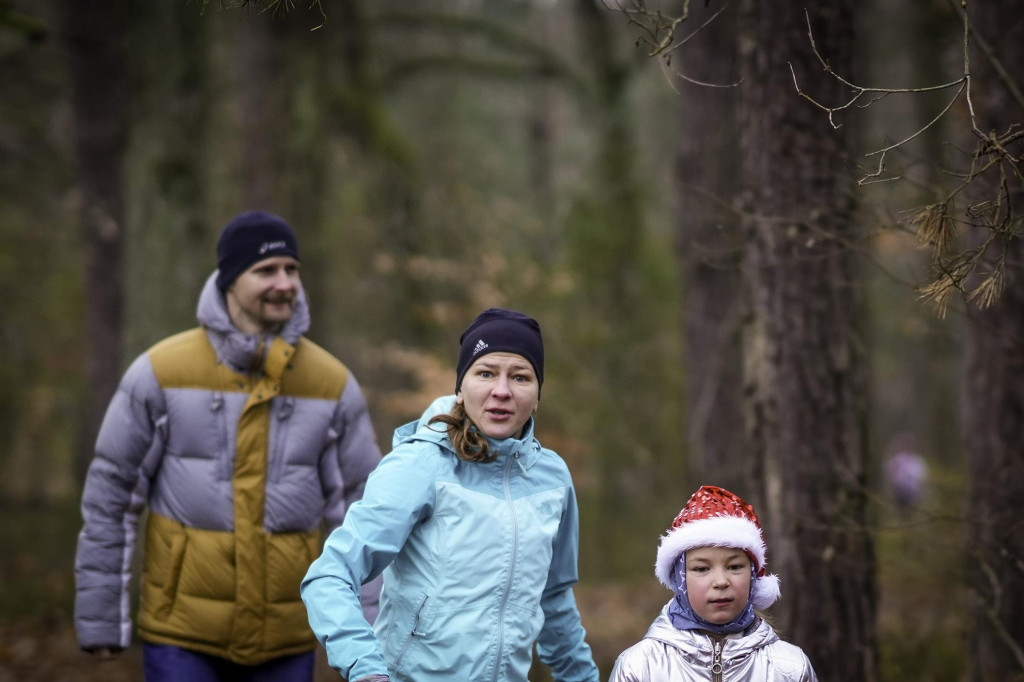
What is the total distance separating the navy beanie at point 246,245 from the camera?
415 cm

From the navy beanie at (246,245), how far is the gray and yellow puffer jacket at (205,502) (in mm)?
138

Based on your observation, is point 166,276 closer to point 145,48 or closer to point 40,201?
point 145,48

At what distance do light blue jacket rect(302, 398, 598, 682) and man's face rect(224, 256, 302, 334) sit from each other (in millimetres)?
1121

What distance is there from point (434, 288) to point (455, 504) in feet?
29.2

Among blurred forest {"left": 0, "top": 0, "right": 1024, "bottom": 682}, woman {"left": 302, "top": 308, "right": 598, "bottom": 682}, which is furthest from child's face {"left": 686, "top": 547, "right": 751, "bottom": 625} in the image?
blurred forest {"left": 0, "top": 0, "right": 1024, "bottom": 682}

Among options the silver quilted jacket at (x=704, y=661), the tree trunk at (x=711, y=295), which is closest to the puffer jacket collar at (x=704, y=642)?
the silver quilted jacket at (x=704, y=661)

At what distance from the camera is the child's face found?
3.01 m

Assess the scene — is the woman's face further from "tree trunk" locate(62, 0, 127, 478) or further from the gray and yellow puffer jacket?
"tree trunk" locate(62, 0, 127, 478)

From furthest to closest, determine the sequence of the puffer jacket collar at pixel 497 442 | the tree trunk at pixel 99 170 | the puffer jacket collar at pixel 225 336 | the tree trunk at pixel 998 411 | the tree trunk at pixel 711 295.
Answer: the tree trunk at pixel 99 170, the tree trunk at pixel 711 295, the tree trunk at pixel 998 411, the puffer jacket collar at pixel 225 336, the puffer jacket collar at pixel 497 442

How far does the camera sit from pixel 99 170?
35.0ft

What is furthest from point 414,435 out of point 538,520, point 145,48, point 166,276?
point 145,48

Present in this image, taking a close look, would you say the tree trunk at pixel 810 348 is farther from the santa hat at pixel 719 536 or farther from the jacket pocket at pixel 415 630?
the jacket pocket at pixel 415 630

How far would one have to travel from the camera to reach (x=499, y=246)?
1284 cm

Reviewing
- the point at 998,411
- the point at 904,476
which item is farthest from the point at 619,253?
the point at 998,411
